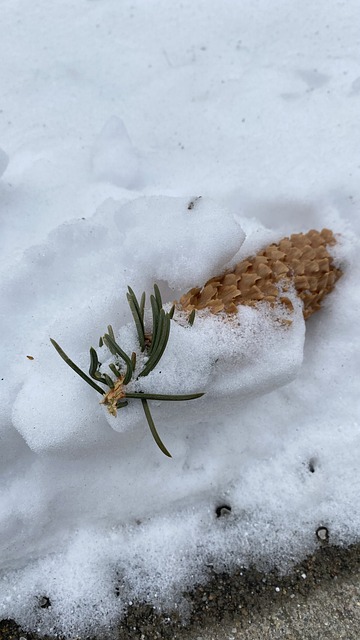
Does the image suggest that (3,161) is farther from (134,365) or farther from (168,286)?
(134,365)

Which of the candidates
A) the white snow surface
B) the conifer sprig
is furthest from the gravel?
the conifer sprig

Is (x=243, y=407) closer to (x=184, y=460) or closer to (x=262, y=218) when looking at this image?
(x=184, y=460)

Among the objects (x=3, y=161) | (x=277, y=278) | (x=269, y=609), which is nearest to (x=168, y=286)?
(x=277, y=278)

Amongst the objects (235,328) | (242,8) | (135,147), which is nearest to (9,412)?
(235,328)

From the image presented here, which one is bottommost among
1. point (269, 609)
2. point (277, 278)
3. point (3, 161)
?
point (269, 609)

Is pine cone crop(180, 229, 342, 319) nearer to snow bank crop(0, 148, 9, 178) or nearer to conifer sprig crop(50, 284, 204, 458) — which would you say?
conifer sprig crop(50, 284, 204, 458)

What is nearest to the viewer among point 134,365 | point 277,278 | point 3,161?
point 134,365

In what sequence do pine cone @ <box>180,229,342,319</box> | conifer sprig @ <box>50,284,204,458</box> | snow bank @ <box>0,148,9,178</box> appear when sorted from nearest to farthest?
1. conifer sprig @ <box>50,284,204,458</box>
2. pine cone @ <box>180,229,342,319</box>
3. snow bank @ <box>0,148,9,178</box>
